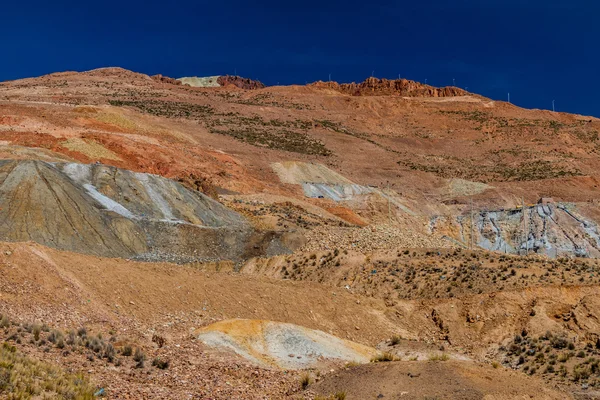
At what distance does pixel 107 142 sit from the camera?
4334 centimetres

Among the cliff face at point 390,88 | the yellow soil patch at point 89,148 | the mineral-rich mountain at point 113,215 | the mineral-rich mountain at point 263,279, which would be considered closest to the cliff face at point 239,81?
the cliff face at point 390,88

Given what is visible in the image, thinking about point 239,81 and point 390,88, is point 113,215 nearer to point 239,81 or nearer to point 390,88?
point 390,88

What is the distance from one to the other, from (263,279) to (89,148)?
25.5m

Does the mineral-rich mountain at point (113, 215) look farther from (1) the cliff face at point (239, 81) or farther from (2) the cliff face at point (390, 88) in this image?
(1) the cliff face at point (239, 81)

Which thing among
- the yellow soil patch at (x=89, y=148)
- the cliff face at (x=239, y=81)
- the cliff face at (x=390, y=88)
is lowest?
the yellow soil patch at (x=89, y=148)

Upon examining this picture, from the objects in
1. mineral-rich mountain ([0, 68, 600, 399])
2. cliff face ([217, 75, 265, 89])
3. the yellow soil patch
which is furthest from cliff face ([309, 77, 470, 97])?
the yellow soil patch

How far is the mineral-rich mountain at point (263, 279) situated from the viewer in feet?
34.8

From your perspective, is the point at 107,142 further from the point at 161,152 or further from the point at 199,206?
the point at 199,206

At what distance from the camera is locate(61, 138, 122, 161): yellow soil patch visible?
1551 inches

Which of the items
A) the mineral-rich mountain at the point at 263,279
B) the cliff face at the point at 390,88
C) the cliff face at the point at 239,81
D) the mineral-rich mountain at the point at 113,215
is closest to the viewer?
the mineral-rich mountain at the point at 263,279

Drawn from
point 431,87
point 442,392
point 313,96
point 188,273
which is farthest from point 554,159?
point 442,392

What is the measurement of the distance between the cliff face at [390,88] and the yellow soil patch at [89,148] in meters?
86.9

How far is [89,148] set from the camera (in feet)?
132

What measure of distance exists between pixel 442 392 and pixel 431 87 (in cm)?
12069
